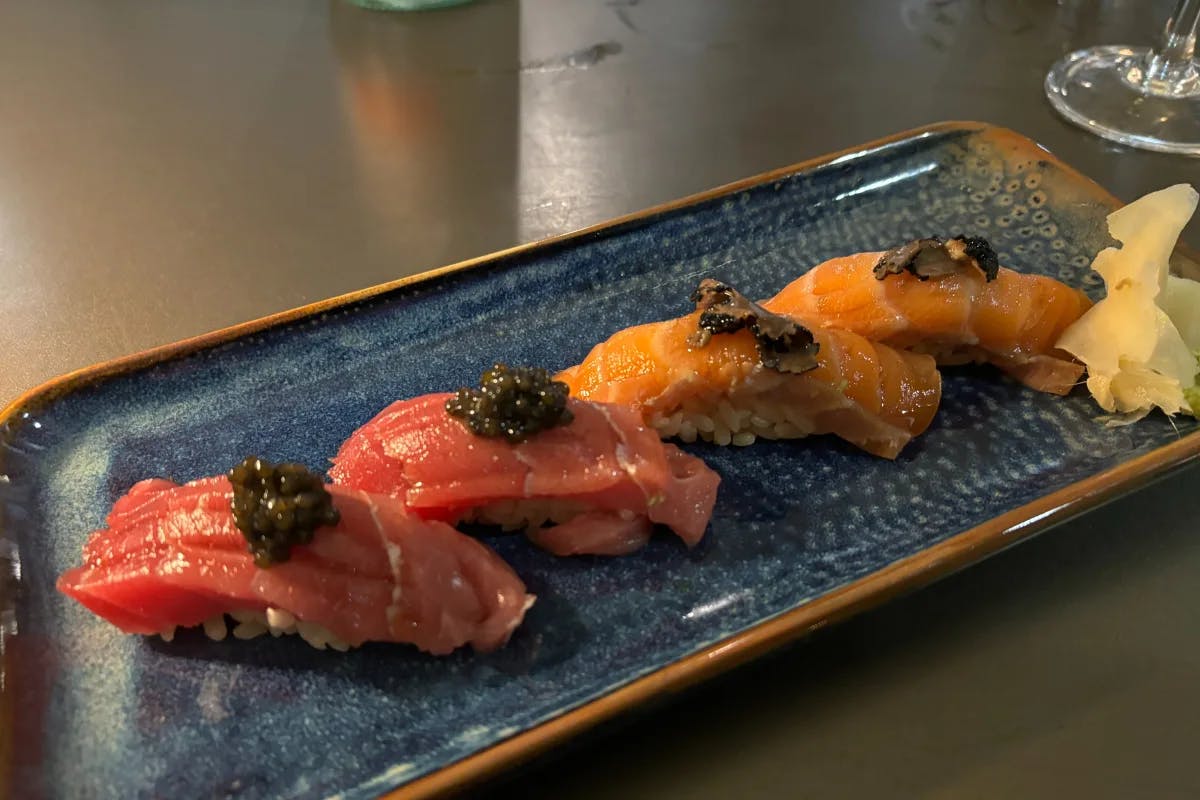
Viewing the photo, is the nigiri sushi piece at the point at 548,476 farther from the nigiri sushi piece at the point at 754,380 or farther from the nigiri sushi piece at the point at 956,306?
the nigiri sushi piece at the point at 956,306

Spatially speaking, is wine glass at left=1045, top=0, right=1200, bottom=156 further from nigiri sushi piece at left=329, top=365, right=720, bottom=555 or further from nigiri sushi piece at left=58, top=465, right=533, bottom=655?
nigiri sushi piece at left=58, top=465, right=533, bottom=655

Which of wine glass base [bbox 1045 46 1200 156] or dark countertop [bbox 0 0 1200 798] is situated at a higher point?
wine glass base [bbox 1045 46 1200 156]

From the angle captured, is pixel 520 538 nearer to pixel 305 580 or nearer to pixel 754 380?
pixel 305 580

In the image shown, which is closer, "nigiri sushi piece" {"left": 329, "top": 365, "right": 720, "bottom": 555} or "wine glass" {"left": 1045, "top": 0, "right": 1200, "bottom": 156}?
"nigiri sushi piece" {"left": 329, "top": 365, "right": 720, "bottom": 555}

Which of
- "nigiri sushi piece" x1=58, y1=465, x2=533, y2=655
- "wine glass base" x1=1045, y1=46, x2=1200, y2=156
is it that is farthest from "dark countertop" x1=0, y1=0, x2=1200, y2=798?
"nigiri sushi piece" x1=58, y1=465, x2=533, y2=655

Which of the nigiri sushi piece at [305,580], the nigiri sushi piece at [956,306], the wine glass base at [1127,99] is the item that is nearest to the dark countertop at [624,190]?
the wine glass base at [1127,99]

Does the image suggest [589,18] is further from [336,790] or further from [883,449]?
[336,790]

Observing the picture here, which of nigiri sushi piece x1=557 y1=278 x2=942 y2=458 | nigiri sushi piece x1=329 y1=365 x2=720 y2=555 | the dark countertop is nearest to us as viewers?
the dark countertop
